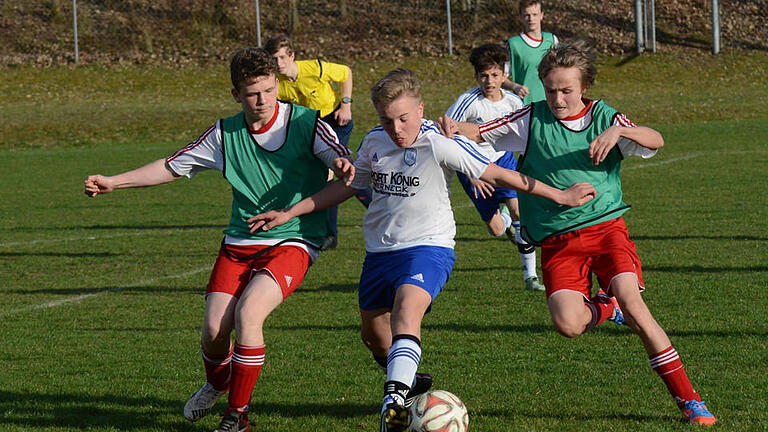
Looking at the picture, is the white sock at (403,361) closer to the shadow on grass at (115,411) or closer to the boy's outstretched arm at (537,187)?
the shadow on grass at (115,411)

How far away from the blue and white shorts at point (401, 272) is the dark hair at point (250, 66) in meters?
1.01

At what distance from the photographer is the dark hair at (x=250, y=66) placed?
4.57 m

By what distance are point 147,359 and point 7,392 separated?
90cm

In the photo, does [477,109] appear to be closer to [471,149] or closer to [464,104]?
[464,104]

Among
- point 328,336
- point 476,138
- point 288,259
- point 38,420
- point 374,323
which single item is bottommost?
point 328,336

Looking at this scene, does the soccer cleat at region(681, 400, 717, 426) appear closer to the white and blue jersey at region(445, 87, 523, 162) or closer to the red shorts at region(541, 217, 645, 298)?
the red shorts at region(541, 217, 645, 298)

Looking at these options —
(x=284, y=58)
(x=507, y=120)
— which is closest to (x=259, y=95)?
(x=507, y=120)

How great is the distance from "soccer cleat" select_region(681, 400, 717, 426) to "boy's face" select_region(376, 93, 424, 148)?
173cm

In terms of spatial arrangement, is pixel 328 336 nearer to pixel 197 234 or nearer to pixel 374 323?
pixel 374 323

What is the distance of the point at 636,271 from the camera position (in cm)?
471

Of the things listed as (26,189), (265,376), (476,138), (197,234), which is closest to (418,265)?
(476,138)

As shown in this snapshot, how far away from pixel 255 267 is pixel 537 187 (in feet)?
4.62

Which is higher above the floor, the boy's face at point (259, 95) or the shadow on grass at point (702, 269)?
the boy's face at point (259, 95)

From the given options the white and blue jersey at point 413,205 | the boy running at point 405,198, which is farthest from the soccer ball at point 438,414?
the white and blue jersey at point 413,205
